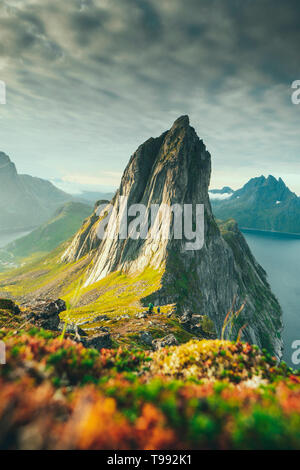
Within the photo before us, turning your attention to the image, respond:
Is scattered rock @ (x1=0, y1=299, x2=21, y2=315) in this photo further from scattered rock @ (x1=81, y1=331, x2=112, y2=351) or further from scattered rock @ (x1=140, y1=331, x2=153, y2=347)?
scattered rock @ (x1=140, y1=331, x2=153, y2=347)

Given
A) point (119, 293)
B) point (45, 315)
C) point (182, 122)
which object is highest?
point (182, 122)

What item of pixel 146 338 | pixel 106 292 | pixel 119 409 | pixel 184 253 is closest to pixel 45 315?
pixel 146 338

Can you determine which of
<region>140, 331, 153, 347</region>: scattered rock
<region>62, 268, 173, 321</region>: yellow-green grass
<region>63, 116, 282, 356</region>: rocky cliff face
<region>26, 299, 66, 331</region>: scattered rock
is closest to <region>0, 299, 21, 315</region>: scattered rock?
<region>26, 299, 66, 331</region>: scattered rock

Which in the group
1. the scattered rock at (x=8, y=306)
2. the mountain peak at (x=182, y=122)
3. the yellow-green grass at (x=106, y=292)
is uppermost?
the mountain peak at (x=182, y=122)

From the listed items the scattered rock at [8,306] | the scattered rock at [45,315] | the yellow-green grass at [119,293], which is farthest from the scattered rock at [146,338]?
the yellow-green grass at [119,293]

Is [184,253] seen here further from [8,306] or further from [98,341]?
[98,341]

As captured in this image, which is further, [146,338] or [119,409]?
[146,338]

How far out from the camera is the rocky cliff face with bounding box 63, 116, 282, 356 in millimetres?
95562

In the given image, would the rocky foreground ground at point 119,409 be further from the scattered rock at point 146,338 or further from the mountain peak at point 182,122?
the mountain peak at point 182,122

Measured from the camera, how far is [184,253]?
101 meters

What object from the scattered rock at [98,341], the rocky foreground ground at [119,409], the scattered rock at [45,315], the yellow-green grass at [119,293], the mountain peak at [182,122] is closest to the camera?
the rocky foreground ground at [119,409]

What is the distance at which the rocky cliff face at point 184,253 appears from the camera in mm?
95562
